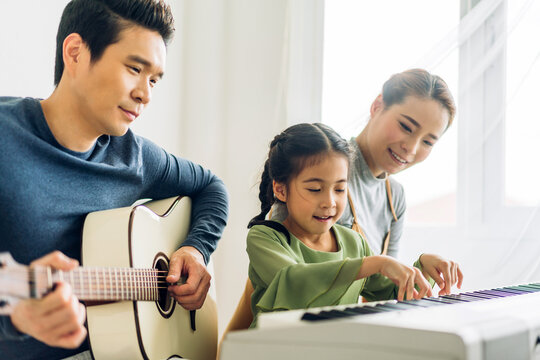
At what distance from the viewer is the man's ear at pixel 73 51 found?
3.72 feet

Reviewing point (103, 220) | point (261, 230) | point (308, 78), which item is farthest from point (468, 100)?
point (103, 220)

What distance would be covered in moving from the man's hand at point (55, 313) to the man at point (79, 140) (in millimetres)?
300

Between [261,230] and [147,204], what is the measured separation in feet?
1.26

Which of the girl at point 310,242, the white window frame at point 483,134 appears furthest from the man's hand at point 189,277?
the white window frame at point 483,134

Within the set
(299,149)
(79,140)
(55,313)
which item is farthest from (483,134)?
(55,313)

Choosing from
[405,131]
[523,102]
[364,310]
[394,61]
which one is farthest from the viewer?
[394,61]

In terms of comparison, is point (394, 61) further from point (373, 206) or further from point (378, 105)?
point (373, 206)

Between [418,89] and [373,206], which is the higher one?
[418,89]

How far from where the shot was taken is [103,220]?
1.12 meters

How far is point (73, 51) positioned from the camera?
1.14 metres

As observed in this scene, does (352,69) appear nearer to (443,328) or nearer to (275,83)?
(275,83)

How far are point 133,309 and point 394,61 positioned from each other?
1.50 m

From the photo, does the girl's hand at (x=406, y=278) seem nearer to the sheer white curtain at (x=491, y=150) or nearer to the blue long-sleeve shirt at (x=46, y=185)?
the blue long-sleeve shirt at (x=46, y=185)

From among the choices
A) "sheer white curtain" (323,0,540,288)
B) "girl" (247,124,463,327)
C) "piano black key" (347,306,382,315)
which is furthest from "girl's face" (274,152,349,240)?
"sheer white curtain" (323,0,540,288)
